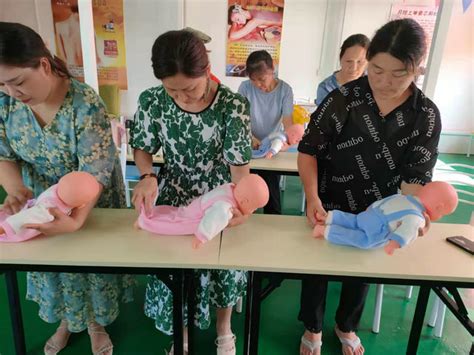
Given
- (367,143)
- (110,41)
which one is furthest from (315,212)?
(110,41)

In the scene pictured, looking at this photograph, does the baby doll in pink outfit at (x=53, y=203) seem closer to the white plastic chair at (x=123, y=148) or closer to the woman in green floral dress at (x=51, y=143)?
the woman in green floral dress at (x=51, y=143)

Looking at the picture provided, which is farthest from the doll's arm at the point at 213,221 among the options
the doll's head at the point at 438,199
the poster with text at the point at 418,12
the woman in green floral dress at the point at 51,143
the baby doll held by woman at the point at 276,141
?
the poster with text at the point at 418,12

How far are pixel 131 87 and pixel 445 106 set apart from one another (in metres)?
5.31

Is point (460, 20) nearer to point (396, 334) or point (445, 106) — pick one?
point (445, 106)

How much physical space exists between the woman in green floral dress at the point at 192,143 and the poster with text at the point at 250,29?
4.12 metres

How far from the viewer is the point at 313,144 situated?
5.62 ft

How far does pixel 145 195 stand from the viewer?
1.56 meters

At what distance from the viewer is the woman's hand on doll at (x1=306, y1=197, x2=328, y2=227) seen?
161 centimetres

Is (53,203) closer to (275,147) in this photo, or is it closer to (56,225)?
(56,225)

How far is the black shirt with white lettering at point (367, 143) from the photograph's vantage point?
154cm

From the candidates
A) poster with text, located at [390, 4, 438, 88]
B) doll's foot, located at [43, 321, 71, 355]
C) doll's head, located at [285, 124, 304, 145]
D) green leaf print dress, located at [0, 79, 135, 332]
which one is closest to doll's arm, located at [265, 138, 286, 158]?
doll's head, located at [285, 124, 304, 145]

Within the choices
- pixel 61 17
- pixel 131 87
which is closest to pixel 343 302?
pixel 131 87

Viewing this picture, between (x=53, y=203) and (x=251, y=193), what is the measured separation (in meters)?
0.78

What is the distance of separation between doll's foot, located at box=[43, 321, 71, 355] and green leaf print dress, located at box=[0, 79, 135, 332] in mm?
302
